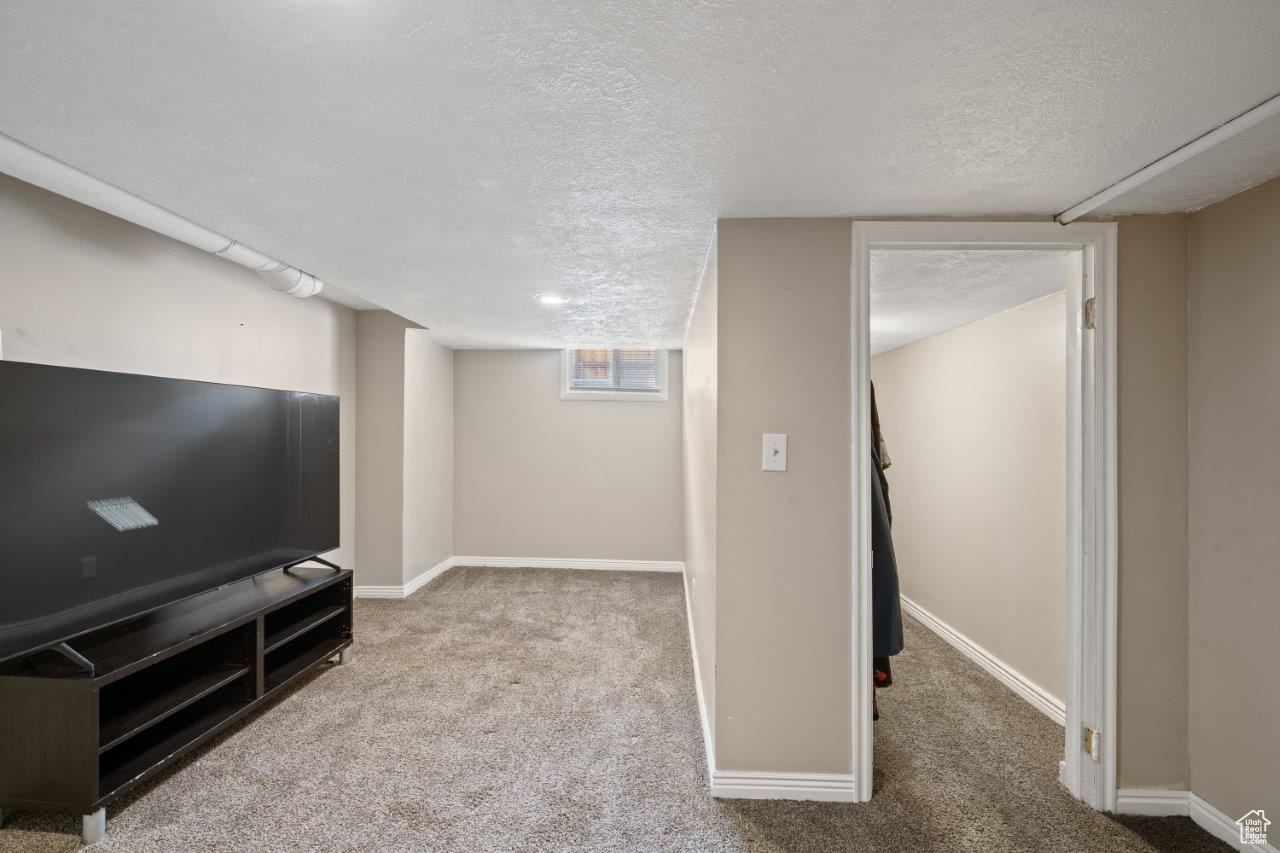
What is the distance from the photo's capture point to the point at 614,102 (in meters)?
1.24

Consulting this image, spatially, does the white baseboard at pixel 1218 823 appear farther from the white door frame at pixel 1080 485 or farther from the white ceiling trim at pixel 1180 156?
the white ceiling trim at pixel 1180 156

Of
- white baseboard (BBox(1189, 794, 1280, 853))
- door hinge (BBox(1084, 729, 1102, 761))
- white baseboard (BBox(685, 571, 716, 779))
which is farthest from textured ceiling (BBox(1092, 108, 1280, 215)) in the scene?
white baseboard (BBox(685, 571, 716, 779))

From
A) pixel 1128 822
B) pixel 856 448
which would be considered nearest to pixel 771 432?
pixel 856 448

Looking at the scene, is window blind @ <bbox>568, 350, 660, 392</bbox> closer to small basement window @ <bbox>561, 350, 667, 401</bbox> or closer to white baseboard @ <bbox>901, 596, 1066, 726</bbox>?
small basement window @ <bbox>561, 350, 667, 401</bbox>

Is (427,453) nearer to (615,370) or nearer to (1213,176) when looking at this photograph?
(615,370)

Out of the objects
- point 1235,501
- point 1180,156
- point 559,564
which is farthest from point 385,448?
point 1235,501

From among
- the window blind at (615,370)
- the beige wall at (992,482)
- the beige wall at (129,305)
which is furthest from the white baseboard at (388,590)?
the beige wall at (992,482)

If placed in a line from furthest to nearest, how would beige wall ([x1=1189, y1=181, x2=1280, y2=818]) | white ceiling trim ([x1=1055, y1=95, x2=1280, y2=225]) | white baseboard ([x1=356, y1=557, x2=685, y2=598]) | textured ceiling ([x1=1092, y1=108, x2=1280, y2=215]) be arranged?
white baseboard ([x1=356, y1=557, x2=685, y2=598]) → beige wall ([x1=1189, y1=181, x2=1280, y2=818]) → textured ceiling ([x1=1092, y1=108, x2=1280, y2=215]) → white ceiling trim ([x1=1055, y1=95, x2=1280, y2=225])

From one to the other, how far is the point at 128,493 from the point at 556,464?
343 cm

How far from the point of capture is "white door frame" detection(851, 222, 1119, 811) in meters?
1.85

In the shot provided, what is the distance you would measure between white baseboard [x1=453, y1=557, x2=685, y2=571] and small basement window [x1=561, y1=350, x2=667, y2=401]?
1568 mm

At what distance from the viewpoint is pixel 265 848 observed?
1680 mm

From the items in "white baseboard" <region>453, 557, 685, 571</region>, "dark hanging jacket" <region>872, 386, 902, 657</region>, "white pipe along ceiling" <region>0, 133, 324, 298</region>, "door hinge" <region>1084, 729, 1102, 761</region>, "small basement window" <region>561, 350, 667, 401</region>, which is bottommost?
Result: "white baseboard" <region>453, 557, 685, 571</region>

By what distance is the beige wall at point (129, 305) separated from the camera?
1983mm
